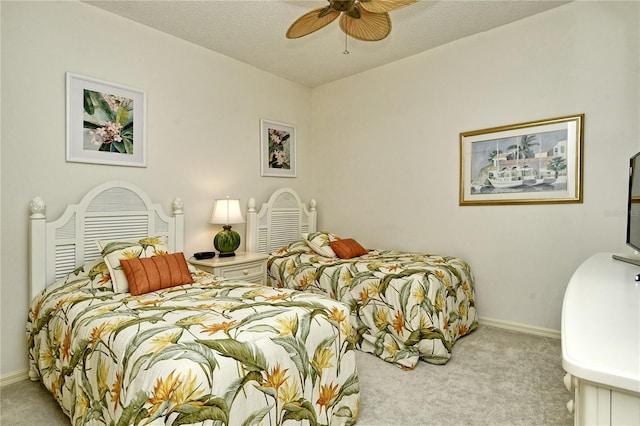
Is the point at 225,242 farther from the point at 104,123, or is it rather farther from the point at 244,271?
the point at 104,123

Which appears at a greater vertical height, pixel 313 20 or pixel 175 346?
pixel 313 20

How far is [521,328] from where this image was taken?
10.3 ft

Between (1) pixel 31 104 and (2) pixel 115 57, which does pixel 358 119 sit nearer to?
(2) pixel 115 57

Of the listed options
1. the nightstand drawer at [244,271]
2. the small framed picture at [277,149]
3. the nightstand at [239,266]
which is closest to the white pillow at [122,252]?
the nightstand at [239,266]

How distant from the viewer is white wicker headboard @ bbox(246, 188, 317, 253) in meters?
3.88

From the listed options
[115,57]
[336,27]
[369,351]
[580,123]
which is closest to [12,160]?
[115,57]

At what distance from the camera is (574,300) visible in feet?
3.51

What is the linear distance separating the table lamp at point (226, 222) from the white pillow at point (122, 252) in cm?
73

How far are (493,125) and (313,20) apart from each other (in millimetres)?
1993

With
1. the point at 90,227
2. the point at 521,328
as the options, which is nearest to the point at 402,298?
the point at 521,328

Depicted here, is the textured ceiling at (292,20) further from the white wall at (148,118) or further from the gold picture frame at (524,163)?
the gold picture frame at (524,163)

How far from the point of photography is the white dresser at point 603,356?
0.63 m

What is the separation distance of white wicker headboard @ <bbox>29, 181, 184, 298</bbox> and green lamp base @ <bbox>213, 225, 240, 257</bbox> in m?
0.32

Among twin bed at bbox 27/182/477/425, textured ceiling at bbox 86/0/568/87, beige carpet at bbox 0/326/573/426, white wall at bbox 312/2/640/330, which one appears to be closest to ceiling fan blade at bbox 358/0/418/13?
textured ceiling at bbox 86/0/568/87
